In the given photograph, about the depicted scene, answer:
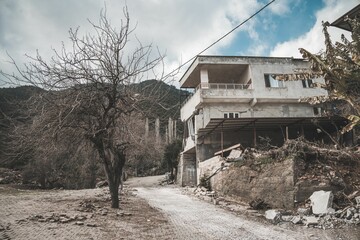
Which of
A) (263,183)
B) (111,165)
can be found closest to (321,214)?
(263,183)

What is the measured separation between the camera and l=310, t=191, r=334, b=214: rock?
7531 millimetres

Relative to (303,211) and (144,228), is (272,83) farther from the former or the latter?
(144,228)

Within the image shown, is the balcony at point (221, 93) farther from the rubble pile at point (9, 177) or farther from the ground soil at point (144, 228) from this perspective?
the rubble pile at point (9, 177)

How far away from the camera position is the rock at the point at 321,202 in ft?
24.7

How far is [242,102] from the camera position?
68.0ft

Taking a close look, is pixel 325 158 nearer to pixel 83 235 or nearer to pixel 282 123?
pixel 282 123

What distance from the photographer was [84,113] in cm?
865

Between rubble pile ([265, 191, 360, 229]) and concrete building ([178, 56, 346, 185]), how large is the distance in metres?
10.3

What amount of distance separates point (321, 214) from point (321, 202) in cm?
43

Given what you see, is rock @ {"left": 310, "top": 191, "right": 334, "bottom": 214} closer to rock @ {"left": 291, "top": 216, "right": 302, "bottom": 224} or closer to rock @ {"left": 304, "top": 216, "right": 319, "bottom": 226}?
rock @ {"left": 304, "top": 216, "right": 319, "bottom": 226}

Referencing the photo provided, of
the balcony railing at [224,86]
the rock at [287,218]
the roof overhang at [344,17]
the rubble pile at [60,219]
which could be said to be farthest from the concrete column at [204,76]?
the rubble pile at [60,219]

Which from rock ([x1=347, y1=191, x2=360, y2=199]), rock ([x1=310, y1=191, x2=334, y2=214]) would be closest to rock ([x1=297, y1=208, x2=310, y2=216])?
rock ([x1=310, y1=191, x2=334, y2=214])

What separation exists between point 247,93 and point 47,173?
20.4 metres

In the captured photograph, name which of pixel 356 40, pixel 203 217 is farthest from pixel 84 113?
pixel 356 40
